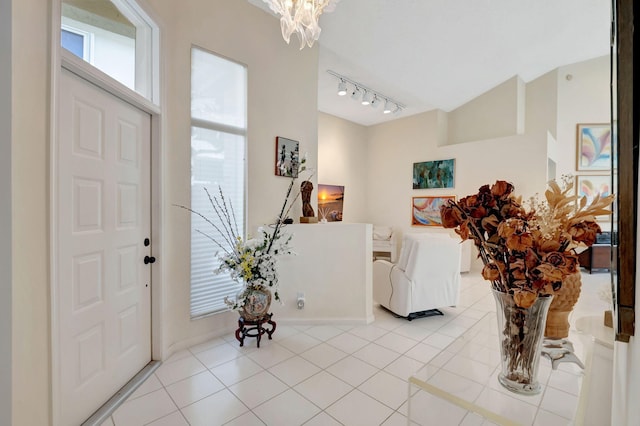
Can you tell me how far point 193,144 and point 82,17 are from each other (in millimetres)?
1133

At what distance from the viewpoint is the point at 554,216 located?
0.95 meters

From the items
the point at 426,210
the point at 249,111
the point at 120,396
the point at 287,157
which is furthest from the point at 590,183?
the point at 120,396

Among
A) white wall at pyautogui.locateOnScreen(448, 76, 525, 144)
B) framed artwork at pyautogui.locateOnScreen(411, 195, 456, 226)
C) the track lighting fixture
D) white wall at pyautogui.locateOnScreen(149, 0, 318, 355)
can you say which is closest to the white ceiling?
the track lighting fixture

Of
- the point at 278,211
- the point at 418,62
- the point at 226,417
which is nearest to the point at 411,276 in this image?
the point at 278,211

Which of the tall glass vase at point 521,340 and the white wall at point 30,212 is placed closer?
the tall glass vase at point 521,340

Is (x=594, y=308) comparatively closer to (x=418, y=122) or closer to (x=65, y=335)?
(x=418, y=122)

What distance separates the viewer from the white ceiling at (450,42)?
3500 millimetres

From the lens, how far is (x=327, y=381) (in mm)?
2113

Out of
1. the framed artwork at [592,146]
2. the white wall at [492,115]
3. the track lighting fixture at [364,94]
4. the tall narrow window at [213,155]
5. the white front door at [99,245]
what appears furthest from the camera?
the white wall at [492,115]

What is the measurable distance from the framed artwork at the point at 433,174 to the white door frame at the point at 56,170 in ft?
18.8

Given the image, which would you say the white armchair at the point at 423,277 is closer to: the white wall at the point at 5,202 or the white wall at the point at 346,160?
the white wall at the point at 5,202

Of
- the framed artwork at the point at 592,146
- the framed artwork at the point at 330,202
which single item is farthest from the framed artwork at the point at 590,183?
the framed artwork at the point at 330,202

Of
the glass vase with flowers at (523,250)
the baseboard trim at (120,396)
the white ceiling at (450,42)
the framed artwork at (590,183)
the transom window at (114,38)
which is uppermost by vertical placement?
the white ceiling at (450,42)

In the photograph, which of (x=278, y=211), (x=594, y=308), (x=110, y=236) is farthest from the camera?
(x=594, y=308)
